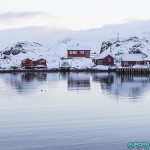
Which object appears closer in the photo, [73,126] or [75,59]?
[73,126]

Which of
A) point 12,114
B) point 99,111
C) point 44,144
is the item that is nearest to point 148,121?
point 99,111

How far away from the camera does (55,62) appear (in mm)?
129125

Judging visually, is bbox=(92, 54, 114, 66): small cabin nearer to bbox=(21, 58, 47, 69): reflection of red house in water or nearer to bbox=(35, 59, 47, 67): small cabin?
bbox=(21, 58, 47, 69): reflection of red house in water

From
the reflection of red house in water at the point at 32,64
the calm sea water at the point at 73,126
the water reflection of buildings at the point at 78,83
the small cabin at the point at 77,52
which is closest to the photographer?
the calm sea water at the point at 73,126

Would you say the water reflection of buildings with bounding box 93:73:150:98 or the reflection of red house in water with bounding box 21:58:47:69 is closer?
the water reflection of buildings with bounding box 93:73:150:98

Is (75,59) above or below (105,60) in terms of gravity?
above

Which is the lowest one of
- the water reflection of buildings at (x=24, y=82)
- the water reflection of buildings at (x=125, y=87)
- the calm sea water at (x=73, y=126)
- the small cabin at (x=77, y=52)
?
the water reflection of buildings at (x=125, y=87)

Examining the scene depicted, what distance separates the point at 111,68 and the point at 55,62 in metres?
28.0

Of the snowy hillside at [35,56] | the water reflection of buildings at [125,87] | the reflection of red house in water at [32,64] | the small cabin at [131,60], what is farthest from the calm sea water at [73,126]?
the reflection of red house in water at [32,64]

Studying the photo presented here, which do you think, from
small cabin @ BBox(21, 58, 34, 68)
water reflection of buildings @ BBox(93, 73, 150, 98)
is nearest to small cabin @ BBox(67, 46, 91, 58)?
small cabin @ BBox(21, 58, 34, 68)

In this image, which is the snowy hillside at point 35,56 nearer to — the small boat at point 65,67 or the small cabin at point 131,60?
the small boat at point 65,67

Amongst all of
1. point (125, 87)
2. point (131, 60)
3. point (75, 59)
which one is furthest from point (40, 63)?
point (125, 87)

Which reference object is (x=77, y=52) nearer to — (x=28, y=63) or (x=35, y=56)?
(x=35, y=56)

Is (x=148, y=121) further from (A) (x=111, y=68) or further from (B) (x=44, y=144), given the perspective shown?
(A) (x=111, y=68)
